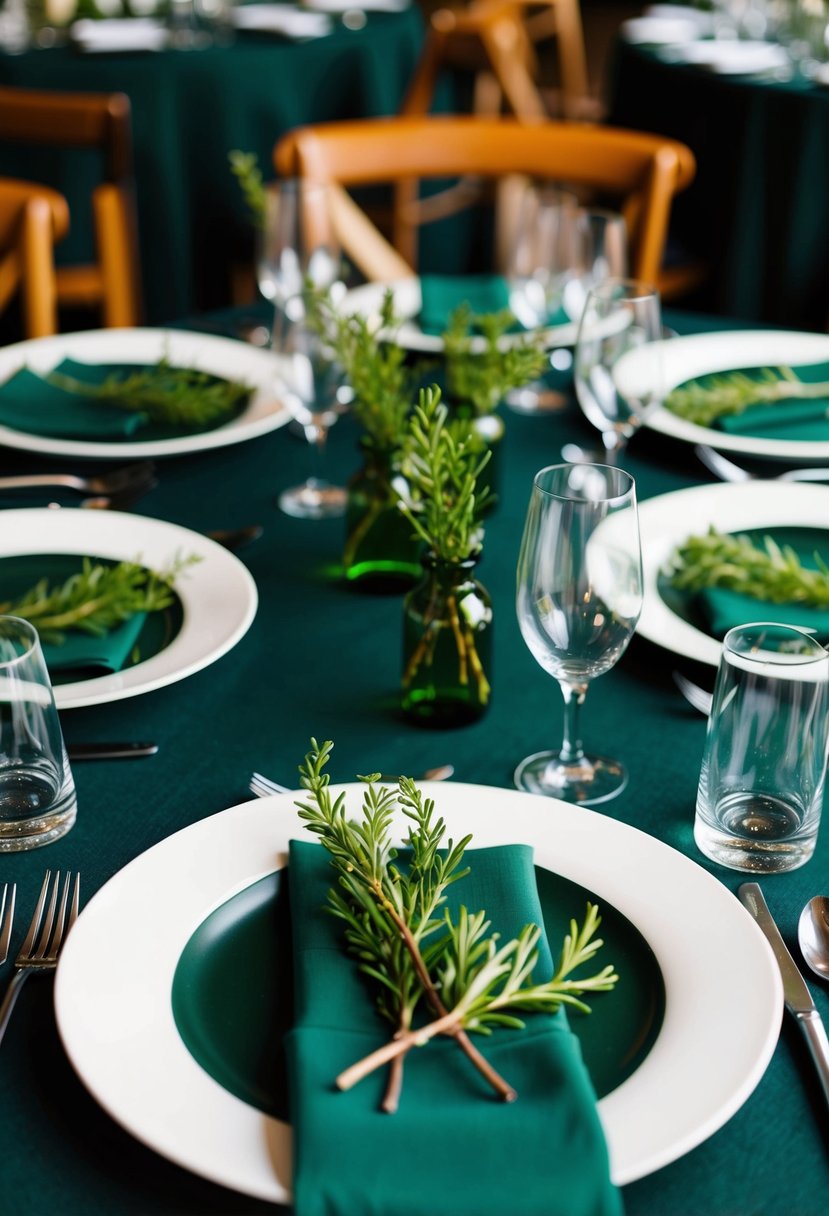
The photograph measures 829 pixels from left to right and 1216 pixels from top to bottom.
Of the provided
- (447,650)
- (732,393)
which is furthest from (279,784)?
(732,393)

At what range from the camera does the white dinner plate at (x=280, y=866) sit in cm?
62

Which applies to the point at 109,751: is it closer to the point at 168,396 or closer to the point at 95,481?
the point at 95,481

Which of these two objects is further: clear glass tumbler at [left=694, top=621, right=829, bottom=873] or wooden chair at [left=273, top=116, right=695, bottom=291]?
wooden chair at [left=273, top=116, right=695, bottom=291]

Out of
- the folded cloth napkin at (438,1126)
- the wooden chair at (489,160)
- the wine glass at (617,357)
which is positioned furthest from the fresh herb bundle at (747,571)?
the wooden chair at (489,160)

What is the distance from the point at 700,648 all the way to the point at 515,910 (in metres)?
0.37

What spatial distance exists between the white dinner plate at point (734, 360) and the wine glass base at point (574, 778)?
58 centimetres

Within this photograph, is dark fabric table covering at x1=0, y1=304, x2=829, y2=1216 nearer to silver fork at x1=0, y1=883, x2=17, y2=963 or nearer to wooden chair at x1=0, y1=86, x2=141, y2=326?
silver fork at x1=0, y1=883, x2=17, y2=963

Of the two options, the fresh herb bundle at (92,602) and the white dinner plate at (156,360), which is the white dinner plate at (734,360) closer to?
the white dinner plate at (156,360)

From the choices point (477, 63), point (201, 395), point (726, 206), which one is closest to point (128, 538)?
point (201, 395)

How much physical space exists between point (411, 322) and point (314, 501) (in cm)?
50

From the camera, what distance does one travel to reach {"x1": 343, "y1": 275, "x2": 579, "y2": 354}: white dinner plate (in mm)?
1668

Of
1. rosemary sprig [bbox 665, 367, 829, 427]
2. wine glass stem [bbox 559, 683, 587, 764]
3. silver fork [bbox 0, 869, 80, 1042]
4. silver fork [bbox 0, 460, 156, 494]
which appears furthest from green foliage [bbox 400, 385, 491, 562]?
rosemary sprig [bbox 665, 367, 829, 427]

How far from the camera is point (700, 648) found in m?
1.05

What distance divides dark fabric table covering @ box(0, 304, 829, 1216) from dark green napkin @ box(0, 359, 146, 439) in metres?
0.04
